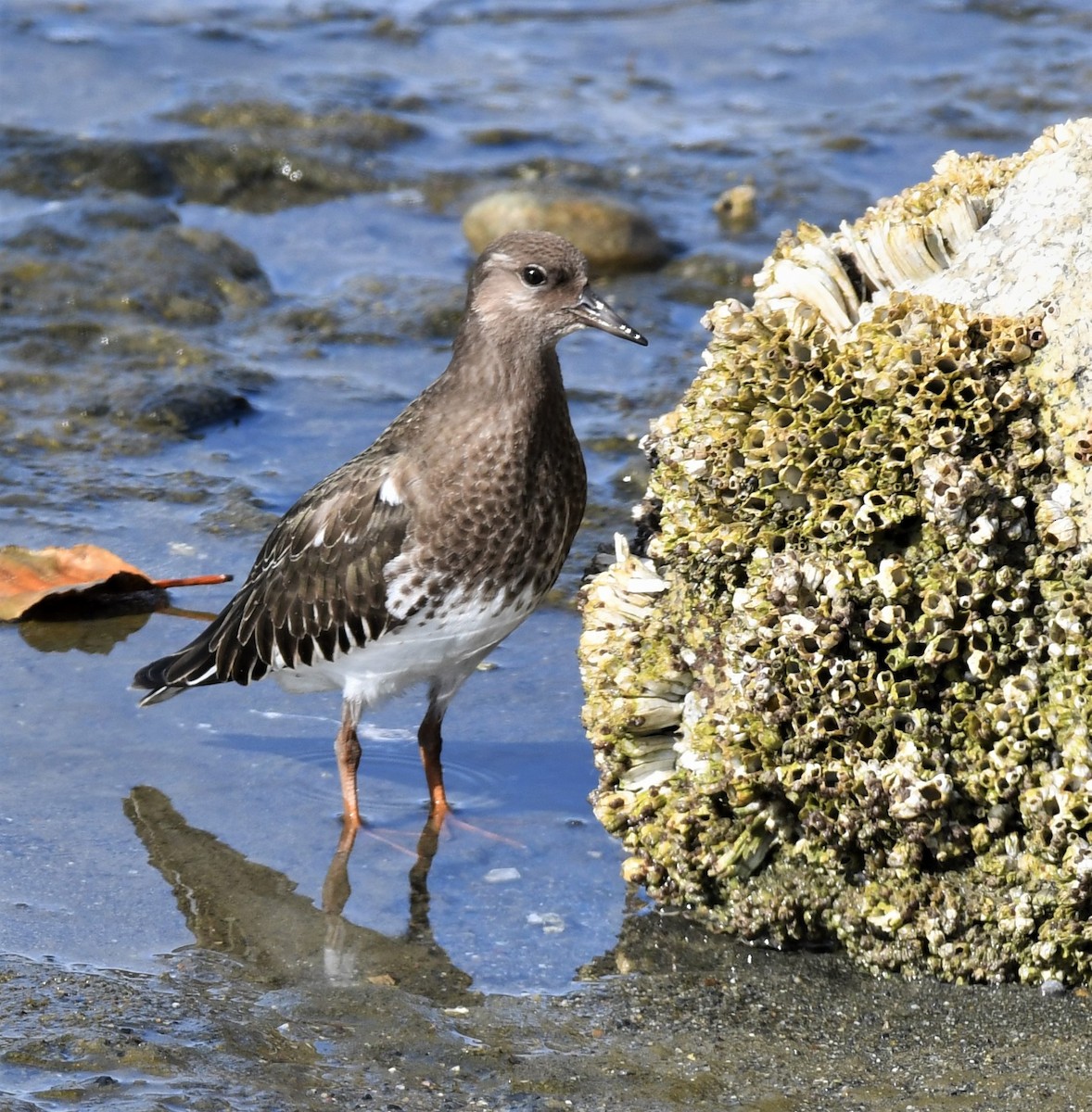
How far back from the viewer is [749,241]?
9820mm

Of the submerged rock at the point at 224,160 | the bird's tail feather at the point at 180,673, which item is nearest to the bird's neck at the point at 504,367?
the bird's tail feather at the point at 180,673

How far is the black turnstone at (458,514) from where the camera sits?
4883mm

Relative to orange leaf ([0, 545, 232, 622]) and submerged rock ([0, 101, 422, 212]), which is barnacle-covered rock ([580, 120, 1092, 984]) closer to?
orange leaf ([0, 545, 232, 622])

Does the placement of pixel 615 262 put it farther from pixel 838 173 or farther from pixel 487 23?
pixel 487 23

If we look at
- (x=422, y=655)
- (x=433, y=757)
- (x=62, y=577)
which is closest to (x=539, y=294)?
(x=422, y=655)

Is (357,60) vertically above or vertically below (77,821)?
above

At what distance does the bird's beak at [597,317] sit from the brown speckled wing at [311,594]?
724mm

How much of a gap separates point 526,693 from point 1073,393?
7.80 feet

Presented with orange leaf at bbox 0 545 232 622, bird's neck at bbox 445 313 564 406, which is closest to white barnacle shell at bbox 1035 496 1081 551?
bird's neck at bbox 445 313 564 406

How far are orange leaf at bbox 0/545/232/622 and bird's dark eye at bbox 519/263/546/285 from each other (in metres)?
1.87

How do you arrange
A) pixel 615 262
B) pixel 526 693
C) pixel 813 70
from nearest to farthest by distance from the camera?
1. pixel 526 693
2. pixel 615 262
3. pixel 813 70

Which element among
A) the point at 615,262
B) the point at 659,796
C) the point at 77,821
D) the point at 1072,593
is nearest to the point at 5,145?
the point at 615,262

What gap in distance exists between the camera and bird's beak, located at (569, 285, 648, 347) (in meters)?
5.00

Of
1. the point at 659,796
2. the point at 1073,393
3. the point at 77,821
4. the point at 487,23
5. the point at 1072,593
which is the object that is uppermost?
the point at 487,23
